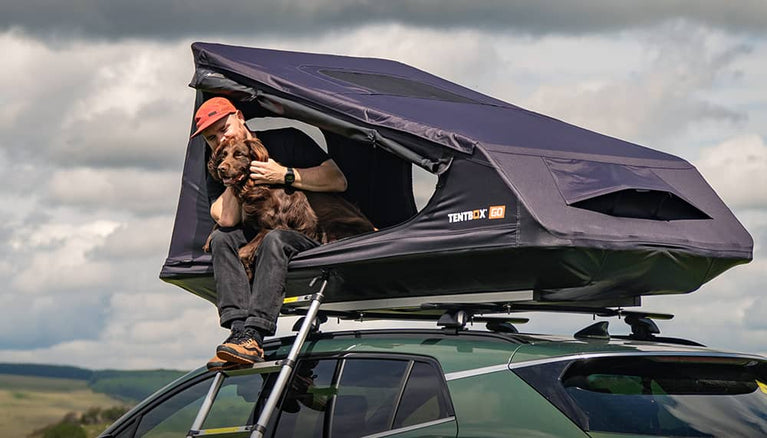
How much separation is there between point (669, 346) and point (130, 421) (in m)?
3.47

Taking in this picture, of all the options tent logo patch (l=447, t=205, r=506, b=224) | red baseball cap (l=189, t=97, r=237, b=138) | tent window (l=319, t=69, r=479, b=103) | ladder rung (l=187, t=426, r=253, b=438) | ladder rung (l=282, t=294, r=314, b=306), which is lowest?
ladder rung (l=187, t=426, r=253, b=438)

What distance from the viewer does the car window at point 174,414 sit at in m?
7.16

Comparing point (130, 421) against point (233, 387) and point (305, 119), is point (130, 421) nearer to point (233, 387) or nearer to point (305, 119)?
point (233, 387)

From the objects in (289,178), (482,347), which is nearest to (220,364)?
(289,178)

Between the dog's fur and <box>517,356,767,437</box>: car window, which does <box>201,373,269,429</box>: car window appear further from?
<box>517,356,767,437</box>: car window

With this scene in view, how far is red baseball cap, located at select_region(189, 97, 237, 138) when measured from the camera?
7.77 metres

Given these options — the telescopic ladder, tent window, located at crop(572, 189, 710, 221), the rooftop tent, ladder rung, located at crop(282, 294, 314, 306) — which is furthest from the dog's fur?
tent window, located at crop(572, 189, 710, 221)

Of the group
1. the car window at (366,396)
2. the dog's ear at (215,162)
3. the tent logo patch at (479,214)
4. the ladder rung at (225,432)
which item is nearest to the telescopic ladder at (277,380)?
the ladder rung at (225,432)

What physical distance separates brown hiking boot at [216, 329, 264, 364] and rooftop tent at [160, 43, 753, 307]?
540 millimetres

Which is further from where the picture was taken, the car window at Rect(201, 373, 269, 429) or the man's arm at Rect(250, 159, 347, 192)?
the man's arm at Rect(250, 159, 347, 192)

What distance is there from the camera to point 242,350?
671 cm

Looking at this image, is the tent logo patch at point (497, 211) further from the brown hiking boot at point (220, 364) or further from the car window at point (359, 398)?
the brown hiking boot at point (220, 364)

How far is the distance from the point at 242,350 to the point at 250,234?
3.91 feet

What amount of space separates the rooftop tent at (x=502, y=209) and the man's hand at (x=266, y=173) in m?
0.35
